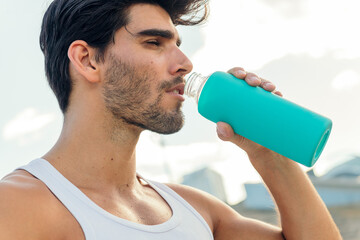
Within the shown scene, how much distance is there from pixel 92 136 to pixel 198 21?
3.71 feet

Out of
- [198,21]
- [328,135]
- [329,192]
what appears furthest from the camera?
[329,192]

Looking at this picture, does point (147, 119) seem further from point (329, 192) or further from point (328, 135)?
point (329, 192)

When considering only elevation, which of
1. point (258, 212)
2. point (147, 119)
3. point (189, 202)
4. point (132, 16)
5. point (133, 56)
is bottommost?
point (258, 212)

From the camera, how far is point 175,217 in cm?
184

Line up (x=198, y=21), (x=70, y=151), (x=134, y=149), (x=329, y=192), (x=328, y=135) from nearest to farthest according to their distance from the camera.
Result: (x=328, y=135) < (x=70, y=151) < (x=134, y=149) < (x=198, y=21) < (x=329, y=192)

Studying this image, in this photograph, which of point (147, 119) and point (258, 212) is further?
point (258, 212)

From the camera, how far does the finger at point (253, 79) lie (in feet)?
5.44

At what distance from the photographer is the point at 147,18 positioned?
6.59 feet

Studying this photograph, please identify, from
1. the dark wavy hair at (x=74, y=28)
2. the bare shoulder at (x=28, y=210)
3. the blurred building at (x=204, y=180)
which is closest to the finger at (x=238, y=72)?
the dark wavy hair at (x=74, y=28)

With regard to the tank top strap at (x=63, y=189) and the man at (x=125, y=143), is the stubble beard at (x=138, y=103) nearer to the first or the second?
the man at (x=125, y=143)

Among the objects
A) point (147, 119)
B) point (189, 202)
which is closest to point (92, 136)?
point (147, 119)

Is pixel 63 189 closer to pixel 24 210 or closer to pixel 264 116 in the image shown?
pixel 24 210

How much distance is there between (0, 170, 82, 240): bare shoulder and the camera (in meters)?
1.42

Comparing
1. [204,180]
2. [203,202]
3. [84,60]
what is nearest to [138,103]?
[84,60]
